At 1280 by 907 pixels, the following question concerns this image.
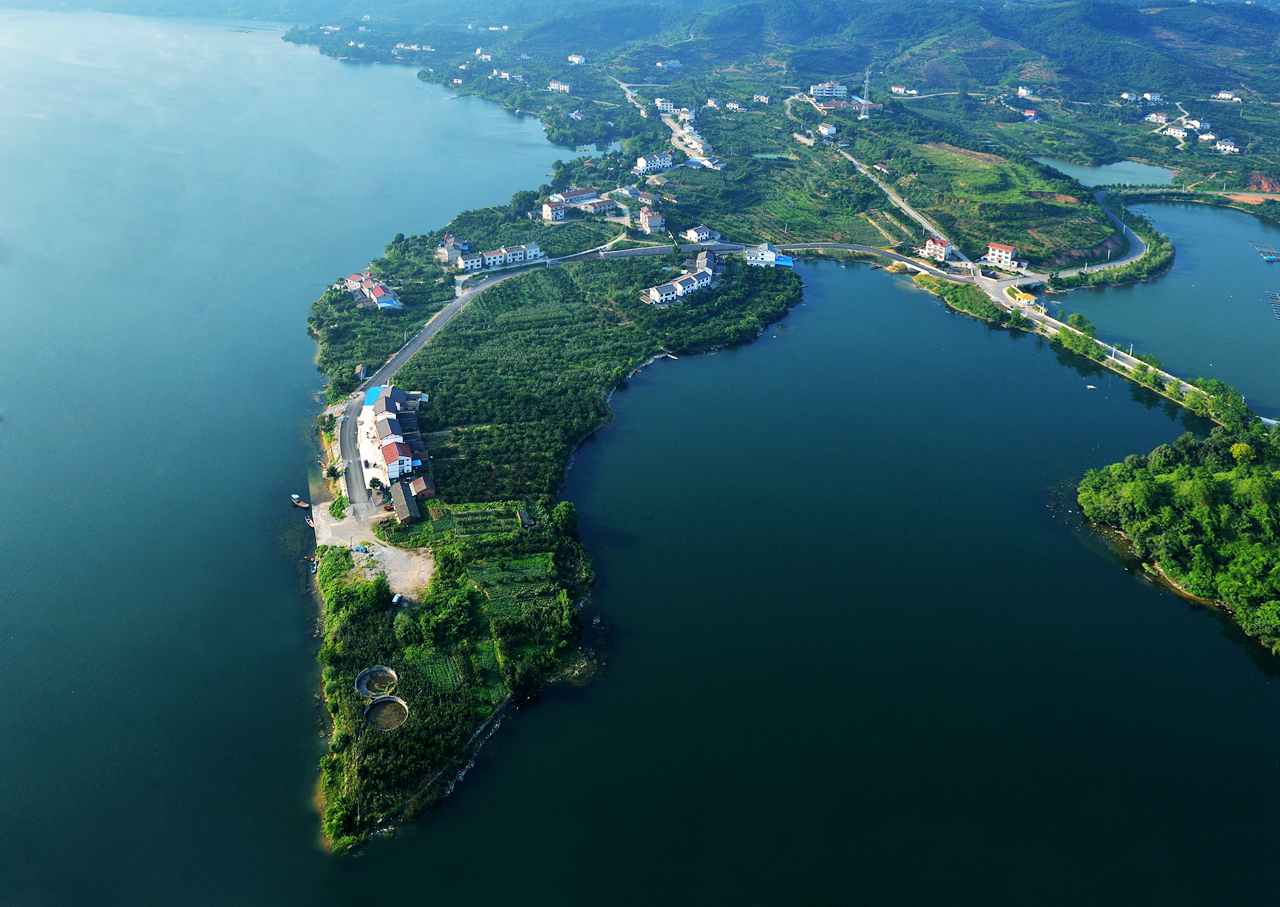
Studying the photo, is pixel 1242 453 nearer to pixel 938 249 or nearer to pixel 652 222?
pixel 938 249

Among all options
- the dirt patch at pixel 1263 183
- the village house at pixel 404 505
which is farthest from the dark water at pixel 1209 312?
the village house at pixel 404 505

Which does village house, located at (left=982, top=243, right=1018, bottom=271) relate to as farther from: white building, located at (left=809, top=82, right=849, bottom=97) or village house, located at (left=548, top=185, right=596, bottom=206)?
white building, located at (left=809, top=82, right=849, bottom=97)

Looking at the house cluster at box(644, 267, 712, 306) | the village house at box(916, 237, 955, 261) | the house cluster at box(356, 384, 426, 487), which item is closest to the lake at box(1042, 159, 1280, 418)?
the village house at box(916, 237, 955, 261)

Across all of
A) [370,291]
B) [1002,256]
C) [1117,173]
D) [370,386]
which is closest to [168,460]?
[370,386]

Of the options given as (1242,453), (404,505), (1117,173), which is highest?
(404,505)

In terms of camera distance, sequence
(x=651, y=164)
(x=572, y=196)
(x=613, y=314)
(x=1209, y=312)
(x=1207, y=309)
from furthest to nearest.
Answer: (x=651, y=164), (x=572, y=196), (x=1207, y=309), (x=1209, y=312), (x=613, y=314)

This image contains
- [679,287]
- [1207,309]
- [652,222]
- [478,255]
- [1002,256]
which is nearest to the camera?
[679,287]
